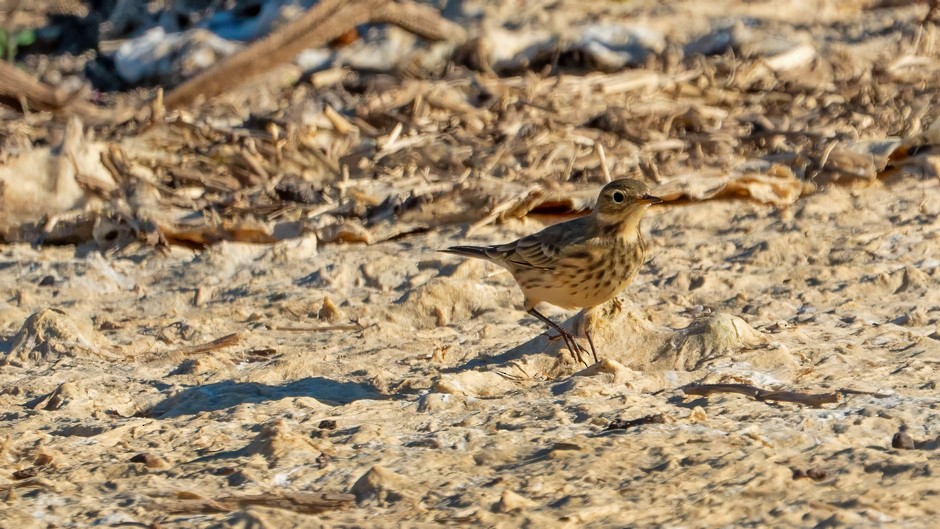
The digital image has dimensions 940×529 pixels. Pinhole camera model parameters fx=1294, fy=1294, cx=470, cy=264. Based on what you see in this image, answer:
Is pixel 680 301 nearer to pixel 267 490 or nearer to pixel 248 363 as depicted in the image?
pixel 248 363

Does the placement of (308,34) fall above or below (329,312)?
above

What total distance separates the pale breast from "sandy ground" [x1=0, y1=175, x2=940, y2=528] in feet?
0.63

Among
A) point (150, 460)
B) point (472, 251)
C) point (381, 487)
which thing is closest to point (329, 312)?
point (472, 251)

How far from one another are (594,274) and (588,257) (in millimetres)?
75

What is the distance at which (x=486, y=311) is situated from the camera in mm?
6148

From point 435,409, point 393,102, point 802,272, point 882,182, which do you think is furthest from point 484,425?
point 393,102

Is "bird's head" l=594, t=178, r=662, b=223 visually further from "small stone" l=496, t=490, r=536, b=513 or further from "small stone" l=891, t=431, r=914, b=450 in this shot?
"small stone" l=496, t=490, r=536, b=513

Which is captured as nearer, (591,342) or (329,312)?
(591,342)

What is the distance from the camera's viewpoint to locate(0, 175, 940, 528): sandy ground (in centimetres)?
369

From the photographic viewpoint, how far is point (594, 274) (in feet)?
17.2

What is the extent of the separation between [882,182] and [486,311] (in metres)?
2.71

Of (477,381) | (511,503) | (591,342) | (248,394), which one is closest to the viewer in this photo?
(511,503)

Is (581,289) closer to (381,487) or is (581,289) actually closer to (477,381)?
(477,381)

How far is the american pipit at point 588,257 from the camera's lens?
17.2 ft
